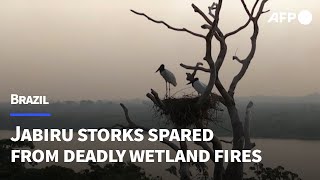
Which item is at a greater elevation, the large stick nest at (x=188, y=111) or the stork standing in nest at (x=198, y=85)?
the stork standing in nest at (x=198, y=85)

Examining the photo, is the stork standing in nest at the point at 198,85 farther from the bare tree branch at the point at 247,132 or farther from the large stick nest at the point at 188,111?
the bare tree branch at the point at 247,132

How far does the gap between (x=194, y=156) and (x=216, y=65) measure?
1568mm

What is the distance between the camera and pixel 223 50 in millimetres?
5969

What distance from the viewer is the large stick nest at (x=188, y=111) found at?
20.2 ft

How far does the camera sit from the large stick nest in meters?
6.16

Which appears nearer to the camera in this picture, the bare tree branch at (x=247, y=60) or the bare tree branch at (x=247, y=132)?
the bare tree branch at (x=247, y=60)

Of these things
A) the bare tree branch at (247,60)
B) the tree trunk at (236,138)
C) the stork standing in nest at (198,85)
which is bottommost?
the tree trunk at (236,138)

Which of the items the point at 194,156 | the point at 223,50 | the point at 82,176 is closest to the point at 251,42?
the point at 223,50

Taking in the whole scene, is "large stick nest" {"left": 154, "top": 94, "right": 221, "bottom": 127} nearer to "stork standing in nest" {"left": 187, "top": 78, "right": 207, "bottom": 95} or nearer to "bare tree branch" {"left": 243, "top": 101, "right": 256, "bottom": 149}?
"stork standing in nest" {"left": 187, "top": 78, "right": 207, "bottom": 95}

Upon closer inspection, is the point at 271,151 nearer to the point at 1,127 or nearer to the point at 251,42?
the point at 251,42

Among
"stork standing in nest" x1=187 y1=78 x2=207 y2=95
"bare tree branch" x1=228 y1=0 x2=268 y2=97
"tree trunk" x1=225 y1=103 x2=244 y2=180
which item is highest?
"bare tree branch" x1=228 y1=0 x2=268 y2=97

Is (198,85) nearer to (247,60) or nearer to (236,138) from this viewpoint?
(247,60)

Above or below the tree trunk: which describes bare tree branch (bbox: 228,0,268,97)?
above

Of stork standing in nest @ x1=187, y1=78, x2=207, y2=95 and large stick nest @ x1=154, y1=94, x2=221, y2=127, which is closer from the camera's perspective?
large stick nest @ x1=154, y1=94, x2=221, y2=127
